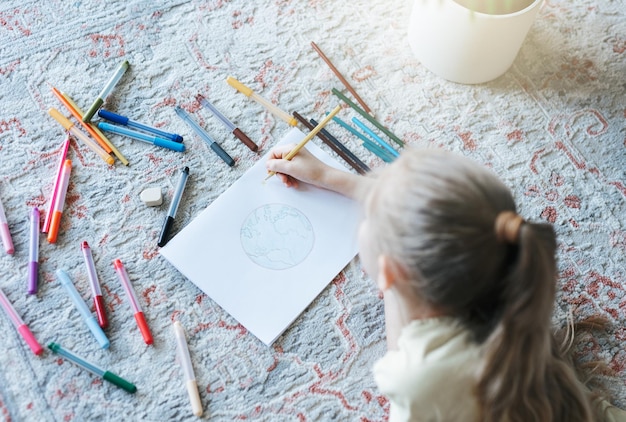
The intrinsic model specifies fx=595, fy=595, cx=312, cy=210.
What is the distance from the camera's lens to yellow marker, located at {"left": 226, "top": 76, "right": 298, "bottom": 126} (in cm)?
85

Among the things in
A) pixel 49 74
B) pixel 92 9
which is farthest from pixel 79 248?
pixel 92 9

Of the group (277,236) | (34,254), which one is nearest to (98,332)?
(34,254)

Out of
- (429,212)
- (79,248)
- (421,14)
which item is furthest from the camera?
(421,14)

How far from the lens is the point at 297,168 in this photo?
0.78 meters

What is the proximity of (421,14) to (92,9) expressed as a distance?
50 cm

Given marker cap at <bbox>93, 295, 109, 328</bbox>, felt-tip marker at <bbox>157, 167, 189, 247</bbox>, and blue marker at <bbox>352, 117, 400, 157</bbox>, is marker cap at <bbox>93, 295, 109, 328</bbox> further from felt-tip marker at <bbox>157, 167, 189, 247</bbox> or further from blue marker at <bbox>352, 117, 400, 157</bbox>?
blue marker at <bbox>352, 117, 400, 157</bbox>

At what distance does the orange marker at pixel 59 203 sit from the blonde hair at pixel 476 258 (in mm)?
430

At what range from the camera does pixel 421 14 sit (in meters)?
0.85

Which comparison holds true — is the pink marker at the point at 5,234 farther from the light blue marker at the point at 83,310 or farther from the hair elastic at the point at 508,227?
the hair elastic at the point at 508,227

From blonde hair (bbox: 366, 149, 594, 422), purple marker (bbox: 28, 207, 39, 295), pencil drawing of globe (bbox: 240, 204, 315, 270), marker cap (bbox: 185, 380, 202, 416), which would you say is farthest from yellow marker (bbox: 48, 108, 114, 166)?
blonde hair (bbox: 366, 149, 594, 422)

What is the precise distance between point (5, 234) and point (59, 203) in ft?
0.24

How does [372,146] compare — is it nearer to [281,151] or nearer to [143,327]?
[281,151]

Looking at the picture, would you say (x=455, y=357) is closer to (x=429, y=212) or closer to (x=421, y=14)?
(x=429, y=212)

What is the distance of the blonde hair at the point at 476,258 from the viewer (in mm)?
462
